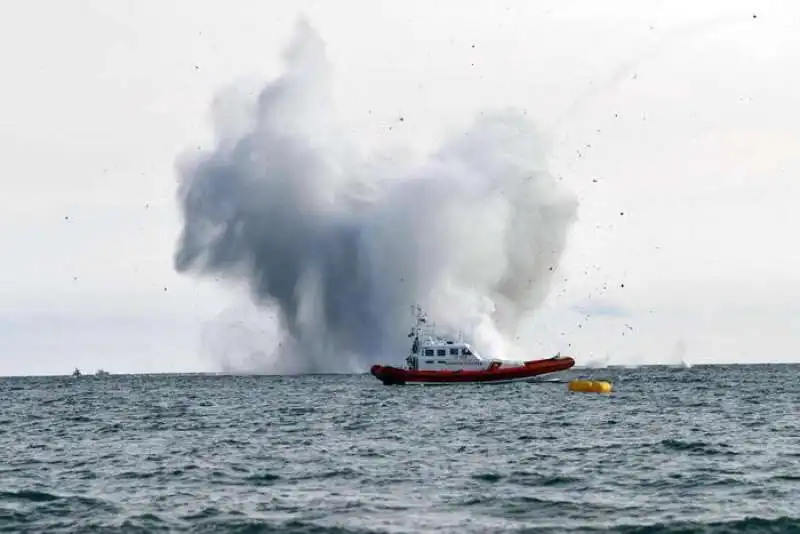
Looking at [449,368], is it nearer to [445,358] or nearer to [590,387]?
[445,358]

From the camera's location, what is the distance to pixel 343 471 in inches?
1555

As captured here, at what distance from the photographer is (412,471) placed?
1544 inches

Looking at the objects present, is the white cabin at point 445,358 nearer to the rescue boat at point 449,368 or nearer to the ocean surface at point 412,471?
the rescue boat at point 449,368

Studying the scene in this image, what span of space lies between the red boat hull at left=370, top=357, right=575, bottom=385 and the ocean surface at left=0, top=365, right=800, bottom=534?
1184 inches

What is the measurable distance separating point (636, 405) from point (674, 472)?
4169 centimetres

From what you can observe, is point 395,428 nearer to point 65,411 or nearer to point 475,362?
point 65,411

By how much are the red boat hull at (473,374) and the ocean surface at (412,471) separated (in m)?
30.1

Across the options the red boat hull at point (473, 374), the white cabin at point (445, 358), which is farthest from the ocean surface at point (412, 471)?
the white cabin at point (445, 358)

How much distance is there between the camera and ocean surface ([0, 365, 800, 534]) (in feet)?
97.5

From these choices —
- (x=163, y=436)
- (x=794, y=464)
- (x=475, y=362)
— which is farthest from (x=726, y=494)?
(x=475, y=362)

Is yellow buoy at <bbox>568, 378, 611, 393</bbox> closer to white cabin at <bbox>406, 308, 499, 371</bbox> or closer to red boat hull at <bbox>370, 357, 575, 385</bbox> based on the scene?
red boat hull at <bbox>370, 357, 575, 385</bbox>

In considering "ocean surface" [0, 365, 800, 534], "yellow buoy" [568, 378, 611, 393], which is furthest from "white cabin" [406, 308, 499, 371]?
"ocean surface" [0, 365, 800, 534]

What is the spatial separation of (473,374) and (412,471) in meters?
64.7

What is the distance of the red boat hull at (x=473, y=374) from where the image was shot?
10331 centimetres
